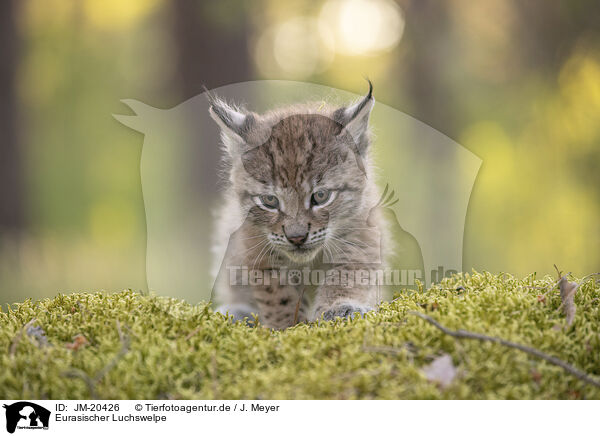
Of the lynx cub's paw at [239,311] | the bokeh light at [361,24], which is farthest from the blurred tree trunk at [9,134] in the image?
the lynx cub's paw at [239,311]

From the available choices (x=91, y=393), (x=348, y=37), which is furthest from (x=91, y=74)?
(x=91, y=393)

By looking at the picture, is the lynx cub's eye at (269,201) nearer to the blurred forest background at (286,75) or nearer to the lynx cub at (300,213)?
the lynx cub at (300,213)

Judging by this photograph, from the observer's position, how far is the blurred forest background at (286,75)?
3.94 meters

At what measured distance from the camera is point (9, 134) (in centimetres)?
441

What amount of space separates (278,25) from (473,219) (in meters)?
2.26

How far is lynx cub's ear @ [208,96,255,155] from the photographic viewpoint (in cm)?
232

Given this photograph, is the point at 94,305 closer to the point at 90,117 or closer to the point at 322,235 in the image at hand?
the point at 322,235

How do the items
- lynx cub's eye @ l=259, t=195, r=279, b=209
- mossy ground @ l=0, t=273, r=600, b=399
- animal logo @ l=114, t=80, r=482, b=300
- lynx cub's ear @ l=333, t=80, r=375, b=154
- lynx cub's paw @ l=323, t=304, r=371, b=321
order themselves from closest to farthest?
1. mossy ground @ l=0, t=273, r=600, b=399
2. lynx cub's paw @ l=323, t=304, r=371, b=321
3. lynx cub's ear @ l=333, t=80, r=375, b=154
4. lynx cub's eye @ l=259, t=195, r=279, b=209
5. animal logo @ l=114, t=80, r=482, b=300

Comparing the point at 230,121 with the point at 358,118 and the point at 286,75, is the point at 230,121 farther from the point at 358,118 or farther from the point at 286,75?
the point at 286,75

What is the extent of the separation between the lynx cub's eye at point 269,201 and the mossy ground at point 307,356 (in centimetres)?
77

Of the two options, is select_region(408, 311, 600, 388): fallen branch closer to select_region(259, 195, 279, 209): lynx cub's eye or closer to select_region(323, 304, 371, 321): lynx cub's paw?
select_region(323, 304, 371, 321): lynx cub's paw

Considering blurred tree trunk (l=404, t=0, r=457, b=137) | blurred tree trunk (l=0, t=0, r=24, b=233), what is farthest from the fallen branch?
blurred tree trunk (l=0, t=0, r=24, b=233)
